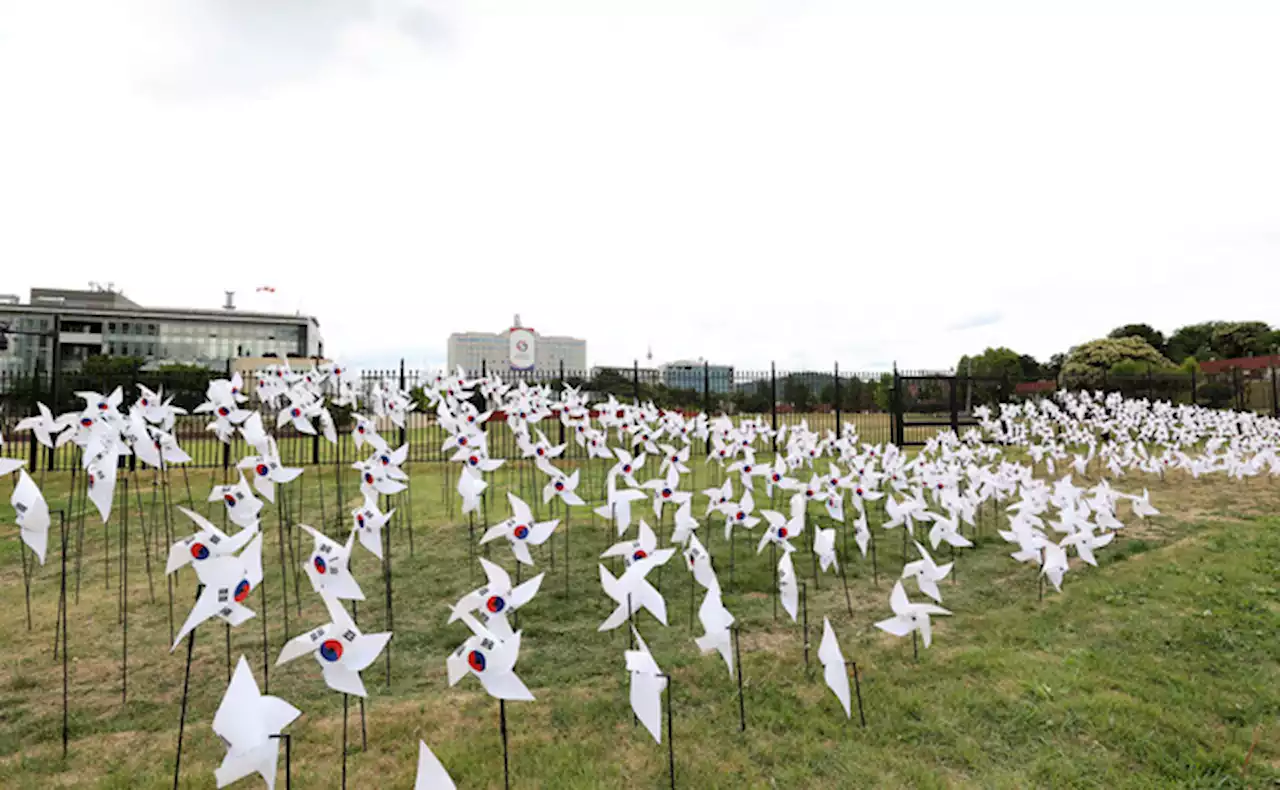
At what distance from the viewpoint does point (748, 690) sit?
3406mm

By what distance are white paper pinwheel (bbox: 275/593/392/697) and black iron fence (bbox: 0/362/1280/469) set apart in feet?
26.3

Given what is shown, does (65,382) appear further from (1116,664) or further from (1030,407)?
(1030,407)

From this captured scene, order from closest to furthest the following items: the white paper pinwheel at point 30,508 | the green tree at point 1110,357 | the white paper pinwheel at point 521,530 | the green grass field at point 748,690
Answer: the green grass field at point 748,690 → the white paper pinwheel at point 30,508 → the white paper pinwheel at point 521,530 → the green tree at point 1110,357

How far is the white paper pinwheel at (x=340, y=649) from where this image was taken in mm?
2266

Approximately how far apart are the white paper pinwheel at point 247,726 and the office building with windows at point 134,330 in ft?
236

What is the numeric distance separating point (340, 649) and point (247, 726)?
0.37 m

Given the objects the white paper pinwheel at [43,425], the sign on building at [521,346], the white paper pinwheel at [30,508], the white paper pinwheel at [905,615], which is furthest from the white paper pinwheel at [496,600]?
the sign on building at [521,346]

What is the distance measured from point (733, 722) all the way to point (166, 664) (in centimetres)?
→ 333

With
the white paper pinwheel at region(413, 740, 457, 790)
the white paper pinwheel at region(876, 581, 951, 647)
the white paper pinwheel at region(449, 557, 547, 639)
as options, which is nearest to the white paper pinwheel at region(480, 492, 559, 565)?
the white paper pinwheel at region(449, 557, 547, 639)

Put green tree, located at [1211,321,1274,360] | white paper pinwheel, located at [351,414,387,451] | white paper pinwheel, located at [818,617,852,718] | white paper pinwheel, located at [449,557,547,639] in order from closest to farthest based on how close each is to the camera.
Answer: white paper pinwheel, located at [449,557,547,639], white paper pinwheel, located at [818,617,852,718], white paper pinwheel, located at [351,414,387,451], green tree, located at [1211,321,1274,360]

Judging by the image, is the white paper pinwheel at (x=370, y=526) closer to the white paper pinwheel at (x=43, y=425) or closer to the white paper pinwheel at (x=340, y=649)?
the white paper pinwheel at (x=340, y=649)

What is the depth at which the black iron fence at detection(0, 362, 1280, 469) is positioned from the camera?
45.3 ft

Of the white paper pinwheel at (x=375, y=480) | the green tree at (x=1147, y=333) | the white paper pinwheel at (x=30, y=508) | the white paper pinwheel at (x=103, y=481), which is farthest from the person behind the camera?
the green tree at (x=1147, y=333)

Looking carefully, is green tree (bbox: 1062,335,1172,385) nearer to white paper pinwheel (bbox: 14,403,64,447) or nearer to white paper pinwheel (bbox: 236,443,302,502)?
white paper pinwheel (bbox: 236,443,302,502)
